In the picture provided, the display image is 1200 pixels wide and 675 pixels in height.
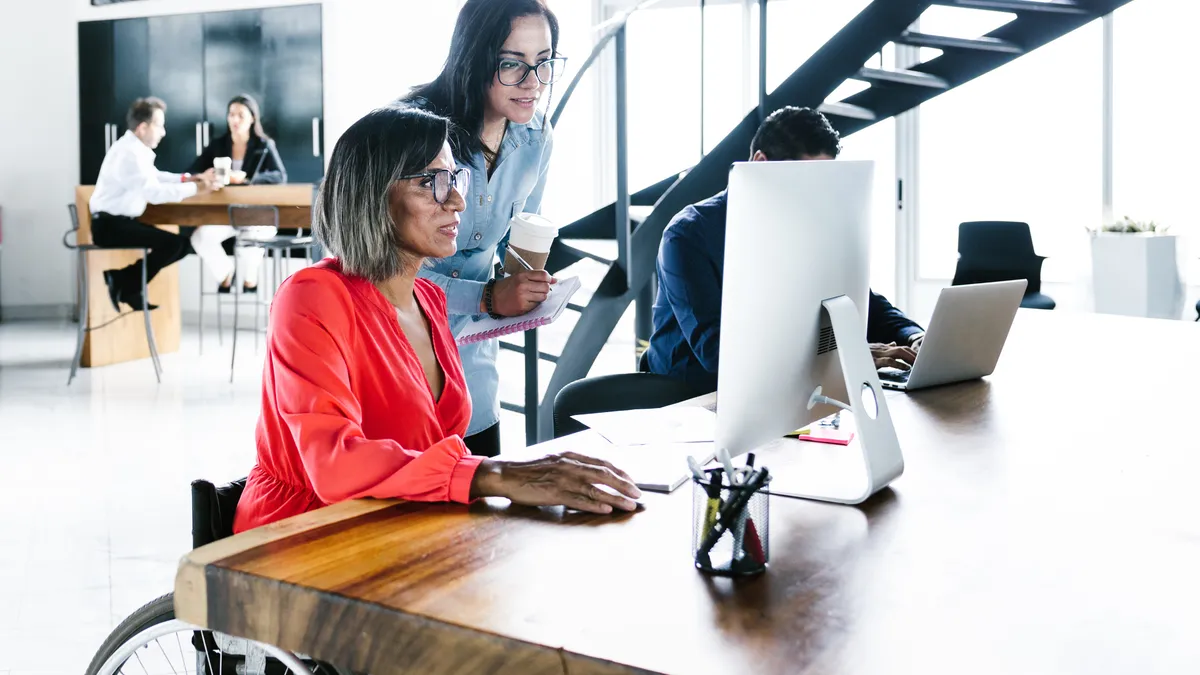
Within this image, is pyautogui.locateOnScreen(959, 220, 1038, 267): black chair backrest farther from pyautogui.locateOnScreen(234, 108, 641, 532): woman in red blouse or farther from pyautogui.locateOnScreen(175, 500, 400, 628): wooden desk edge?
pyautogui.locateOnScreen(175, 500, 400, 628): wooden desk edge

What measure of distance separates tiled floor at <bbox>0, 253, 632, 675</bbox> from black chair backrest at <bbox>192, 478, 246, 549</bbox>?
1450mm

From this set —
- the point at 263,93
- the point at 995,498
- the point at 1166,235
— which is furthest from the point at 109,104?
the point at 995,498

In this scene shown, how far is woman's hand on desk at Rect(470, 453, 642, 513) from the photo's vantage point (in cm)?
145

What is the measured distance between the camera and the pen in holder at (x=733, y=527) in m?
1.22

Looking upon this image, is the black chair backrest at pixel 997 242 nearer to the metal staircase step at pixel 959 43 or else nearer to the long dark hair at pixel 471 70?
the metal staircase step at pixel 959 43

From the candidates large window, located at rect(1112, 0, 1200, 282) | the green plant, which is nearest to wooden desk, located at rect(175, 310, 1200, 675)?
the green plant

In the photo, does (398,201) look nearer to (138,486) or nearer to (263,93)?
(138,486)

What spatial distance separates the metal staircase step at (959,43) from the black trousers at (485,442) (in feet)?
9.99

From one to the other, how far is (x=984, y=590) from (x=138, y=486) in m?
4.14

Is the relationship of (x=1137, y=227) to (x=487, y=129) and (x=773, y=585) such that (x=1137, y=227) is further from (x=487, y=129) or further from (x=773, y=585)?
(x=773, y=585)

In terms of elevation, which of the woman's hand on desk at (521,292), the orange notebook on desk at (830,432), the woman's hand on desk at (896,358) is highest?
the woman's hand on desk at (521,292)

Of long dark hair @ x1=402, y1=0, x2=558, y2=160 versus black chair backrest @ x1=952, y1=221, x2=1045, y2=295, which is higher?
long dark hair @ x1=402, y1=0, x2=558, y2=160

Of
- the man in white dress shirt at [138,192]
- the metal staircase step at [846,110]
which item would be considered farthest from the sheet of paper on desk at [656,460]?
the man in white dress shirt at [138,192]

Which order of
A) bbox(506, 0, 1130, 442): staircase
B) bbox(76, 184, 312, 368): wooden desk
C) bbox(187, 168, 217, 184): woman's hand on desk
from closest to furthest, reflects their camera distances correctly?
bbox(506, 0, 1130, 442): staircase < bbox(76, 184, 312, 368): wooden desk < bbox(187, 168, 217, 184): woman's hand on desk
